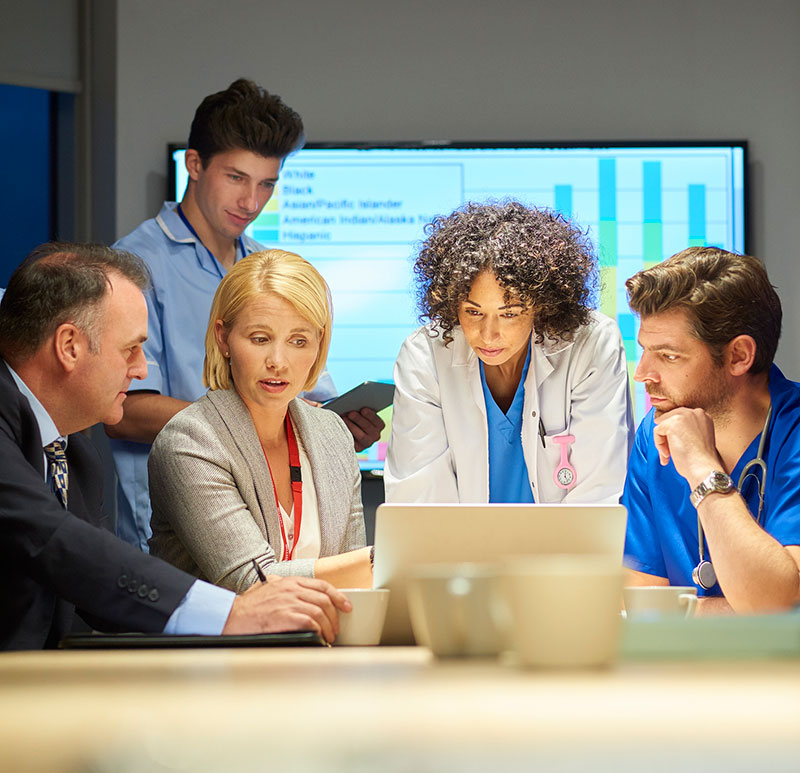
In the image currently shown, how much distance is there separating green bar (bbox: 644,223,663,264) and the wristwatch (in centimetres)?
234

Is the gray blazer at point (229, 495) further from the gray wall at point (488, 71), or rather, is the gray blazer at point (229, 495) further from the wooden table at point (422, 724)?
the gray wall at point (488, 71)

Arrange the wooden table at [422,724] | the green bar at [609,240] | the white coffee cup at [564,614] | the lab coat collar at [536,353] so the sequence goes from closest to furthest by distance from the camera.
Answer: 1. the wooden table at [422,724]
2. the white coffee cup at [564,614]
3. the lab coat collar at [536,353]
4. the green bar at [609,240]

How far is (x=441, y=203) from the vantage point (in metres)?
4.12

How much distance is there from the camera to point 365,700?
606mm

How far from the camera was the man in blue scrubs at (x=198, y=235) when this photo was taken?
3.16 m

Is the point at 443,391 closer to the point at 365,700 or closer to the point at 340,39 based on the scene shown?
the point at 365,700

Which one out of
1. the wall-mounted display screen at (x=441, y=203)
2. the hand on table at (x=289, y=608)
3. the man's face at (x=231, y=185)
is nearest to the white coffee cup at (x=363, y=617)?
the hand on table at (x=289, y=608)

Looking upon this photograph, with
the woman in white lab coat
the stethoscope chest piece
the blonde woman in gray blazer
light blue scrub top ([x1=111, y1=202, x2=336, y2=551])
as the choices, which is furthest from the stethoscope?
light blue scrub top ([x1=111, y1=202, x2=336, y2=551])

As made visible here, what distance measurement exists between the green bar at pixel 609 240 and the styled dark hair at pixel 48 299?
8.24ft


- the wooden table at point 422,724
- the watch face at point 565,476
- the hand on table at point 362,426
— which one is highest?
the hand on table at point 362,426

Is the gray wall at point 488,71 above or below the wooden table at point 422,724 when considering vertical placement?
above

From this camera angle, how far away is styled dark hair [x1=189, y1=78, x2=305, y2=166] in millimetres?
3199

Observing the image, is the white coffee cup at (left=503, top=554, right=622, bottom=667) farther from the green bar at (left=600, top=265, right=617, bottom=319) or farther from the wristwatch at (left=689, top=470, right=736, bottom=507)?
the green bar at (left=600, top=265, right=617, bottom=319)

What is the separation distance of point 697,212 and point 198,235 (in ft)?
6.42
